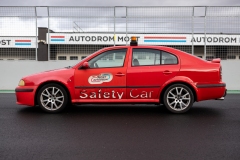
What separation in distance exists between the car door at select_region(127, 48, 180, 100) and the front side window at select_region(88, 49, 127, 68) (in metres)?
0.21

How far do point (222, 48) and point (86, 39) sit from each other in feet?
19.7

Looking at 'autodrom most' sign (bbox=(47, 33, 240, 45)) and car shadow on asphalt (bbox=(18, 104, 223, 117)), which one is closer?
car shadow on asphalt (bbox=(18, 104, 223, 117))

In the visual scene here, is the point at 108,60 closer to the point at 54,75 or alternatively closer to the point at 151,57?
the point at 151,57

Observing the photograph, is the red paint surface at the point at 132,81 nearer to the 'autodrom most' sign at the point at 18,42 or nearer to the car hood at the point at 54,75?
the car hood at the point at 54,75

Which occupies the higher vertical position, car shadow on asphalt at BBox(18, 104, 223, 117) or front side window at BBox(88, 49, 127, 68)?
front side window at BBox(88, 49, 127, 68)

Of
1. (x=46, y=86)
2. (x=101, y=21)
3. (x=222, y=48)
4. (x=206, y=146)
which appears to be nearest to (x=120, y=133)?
(x=206, y=146)

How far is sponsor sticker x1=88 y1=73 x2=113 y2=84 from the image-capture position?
6531 millimetres

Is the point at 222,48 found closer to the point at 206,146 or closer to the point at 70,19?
the point at 70,19

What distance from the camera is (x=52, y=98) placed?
6.60 meters

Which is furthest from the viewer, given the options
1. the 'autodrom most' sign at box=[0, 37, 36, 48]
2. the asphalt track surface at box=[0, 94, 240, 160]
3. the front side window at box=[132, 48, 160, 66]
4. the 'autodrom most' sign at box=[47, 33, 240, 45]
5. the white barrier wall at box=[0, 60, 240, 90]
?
the white barrier wall at box=[0, 60, 240, 90]

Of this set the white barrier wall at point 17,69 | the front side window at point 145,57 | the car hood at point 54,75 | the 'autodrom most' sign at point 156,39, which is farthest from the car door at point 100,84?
the white barrier wall at point 17,69

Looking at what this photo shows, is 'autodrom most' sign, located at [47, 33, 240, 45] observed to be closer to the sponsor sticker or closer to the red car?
the red car

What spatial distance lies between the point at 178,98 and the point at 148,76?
772 mm

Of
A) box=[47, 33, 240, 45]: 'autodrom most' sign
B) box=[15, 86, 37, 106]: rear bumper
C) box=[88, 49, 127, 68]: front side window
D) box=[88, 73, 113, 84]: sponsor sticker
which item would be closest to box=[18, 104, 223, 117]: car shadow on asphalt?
box=[15, 86, 37, 106]: rear bumper
